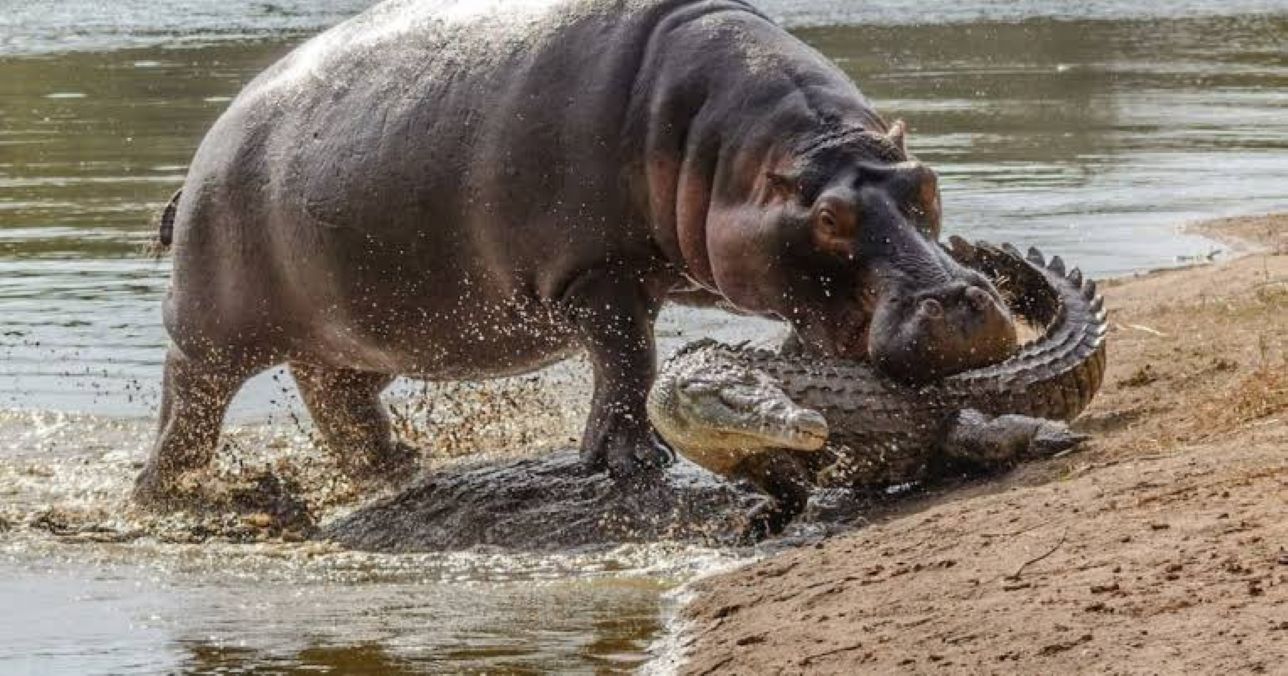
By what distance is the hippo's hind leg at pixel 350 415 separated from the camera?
8336mm

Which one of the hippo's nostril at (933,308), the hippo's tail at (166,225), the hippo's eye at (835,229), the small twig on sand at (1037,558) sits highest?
the hippo's eye at (835,229)

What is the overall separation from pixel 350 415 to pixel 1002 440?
9.86 feet

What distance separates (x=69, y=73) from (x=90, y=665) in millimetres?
18623

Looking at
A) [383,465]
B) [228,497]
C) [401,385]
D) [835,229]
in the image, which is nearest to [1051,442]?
[835,229]

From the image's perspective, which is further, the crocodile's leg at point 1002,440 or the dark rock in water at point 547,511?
the dark rock in water at point 547,511

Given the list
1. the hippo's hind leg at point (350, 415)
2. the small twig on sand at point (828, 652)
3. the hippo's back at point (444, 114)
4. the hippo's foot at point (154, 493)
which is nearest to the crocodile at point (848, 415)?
the hippo's back at point (444, 114)

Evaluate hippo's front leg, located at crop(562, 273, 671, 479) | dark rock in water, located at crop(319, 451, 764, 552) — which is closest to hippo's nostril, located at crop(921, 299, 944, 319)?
dark rock in water, located at crop(319, 451, 764, 552)

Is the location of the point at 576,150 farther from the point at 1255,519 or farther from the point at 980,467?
the point at 1255,519

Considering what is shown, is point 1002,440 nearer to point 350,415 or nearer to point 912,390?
point 912,390

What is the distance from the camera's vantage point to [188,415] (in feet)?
26.5

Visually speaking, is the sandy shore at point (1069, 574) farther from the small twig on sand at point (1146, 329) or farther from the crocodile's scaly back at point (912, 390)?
the small twig on sand at point (1146, 329)

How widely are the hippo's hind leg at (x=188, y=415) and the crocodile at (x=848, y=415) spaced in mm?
2185

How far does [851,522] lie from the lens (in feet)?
20.1

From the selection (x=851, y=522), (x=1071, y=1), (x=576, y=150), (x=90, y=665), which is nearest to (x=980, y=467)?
(x=851, y=522)
